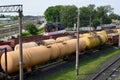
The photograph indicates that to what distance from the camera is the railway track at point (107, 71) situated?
2237 centimetres

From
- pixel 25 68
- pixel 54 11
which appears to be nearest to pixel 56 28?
pixel 25 68

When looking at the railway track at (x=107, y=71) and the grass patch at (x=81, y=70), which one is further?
the grass patch at (x=81, y=70)

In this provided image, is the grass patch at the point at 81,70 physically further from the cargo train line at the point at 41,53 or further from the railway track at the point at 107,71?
the cargo train line at the point at 41,53

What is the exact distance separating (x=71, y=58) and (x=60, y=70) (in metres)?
5.69

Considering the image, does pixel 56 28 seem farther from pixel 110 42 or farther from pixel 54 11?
pixel 54 11

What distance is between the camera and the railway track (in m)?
22.4

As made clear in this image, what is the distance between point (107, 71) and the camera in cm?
2508

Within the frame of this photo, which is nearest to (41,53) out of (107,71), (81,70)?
(81,70)

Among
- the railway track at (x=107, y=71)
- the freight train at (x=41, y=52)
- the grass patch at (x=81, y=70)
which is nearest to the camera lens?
the freight train at (x=41, y=52)

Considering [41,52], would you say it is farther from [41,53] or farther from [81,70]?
[81,70]

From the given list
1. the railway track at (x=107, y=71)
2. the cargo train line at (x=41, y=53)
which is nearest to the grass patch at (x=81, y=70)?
the railway track at (x=107, y=71)

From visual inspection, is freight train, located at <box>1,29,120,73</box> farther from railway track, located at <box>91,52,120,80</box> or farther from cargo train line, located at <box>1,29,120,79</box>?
railway track, located at <box>91,52,120,80</box>

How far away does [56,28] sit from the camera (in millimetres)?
56406

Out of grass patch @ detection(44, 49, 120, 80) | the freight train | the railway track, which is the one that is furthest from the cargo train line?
the railway track
